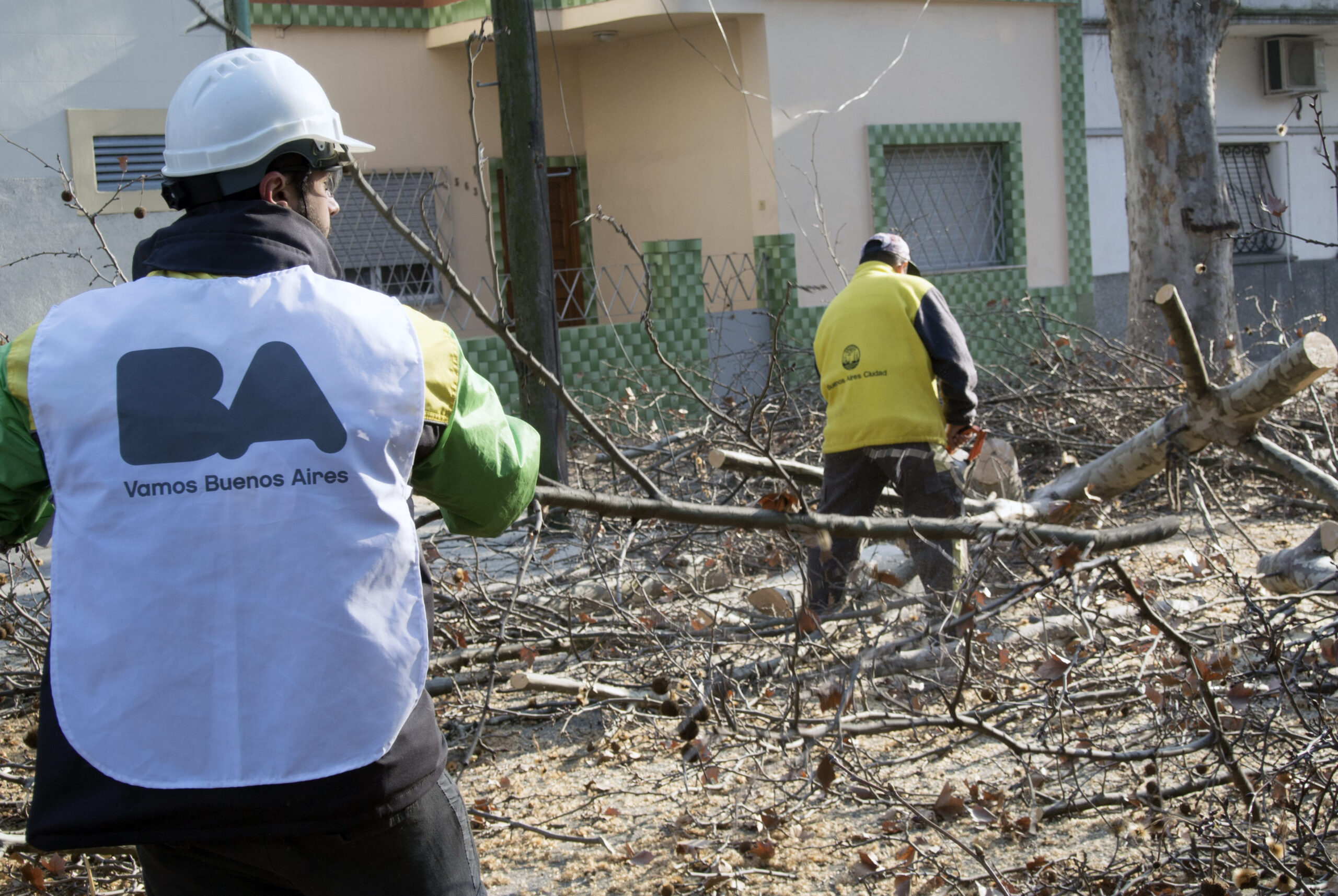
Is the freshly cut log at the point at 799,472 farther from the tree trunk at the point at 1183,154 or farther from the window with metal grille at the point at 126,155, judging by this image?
the window with metal grille at the point at 126,155

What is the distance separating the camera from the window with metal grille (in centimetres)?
868

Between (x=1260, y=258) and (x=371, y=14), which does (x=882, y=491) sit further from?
(x=1260, y=258)

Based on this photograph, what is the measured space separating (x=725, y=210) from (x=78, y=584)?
33.3 ft

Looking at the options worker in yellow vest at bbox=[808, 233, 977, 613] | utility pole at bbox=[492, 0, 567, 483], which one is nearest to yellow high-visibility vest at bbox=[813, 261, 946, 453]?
worker in yellow vest at bbox=[808, 233, 977, 613]

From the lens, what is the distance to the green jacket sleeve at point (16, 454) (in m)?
1.62

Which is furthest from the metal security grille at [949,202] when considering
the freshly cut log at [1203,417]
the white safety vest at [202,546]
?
the white safety vest at [202,546]

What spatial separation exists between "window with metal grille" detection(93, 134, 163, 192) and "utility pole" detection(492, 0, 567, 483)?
3.53 meters

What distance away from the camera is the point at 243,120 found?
1844 mm

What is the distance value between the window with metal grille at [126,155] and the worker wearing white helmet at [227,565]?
7.76m

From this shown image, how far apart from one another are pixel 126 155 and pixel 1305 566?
25.6ft

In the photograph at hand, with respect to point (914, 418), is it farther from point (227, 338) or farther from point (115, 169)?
point (115, 169)

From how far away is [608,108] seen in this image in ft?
39.8

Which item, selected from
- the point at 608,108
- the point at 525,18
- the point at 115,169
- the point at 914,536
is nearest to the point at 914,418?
the point at 914,536

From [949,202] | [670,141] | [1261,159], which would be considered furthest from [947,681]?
[1261,159]
